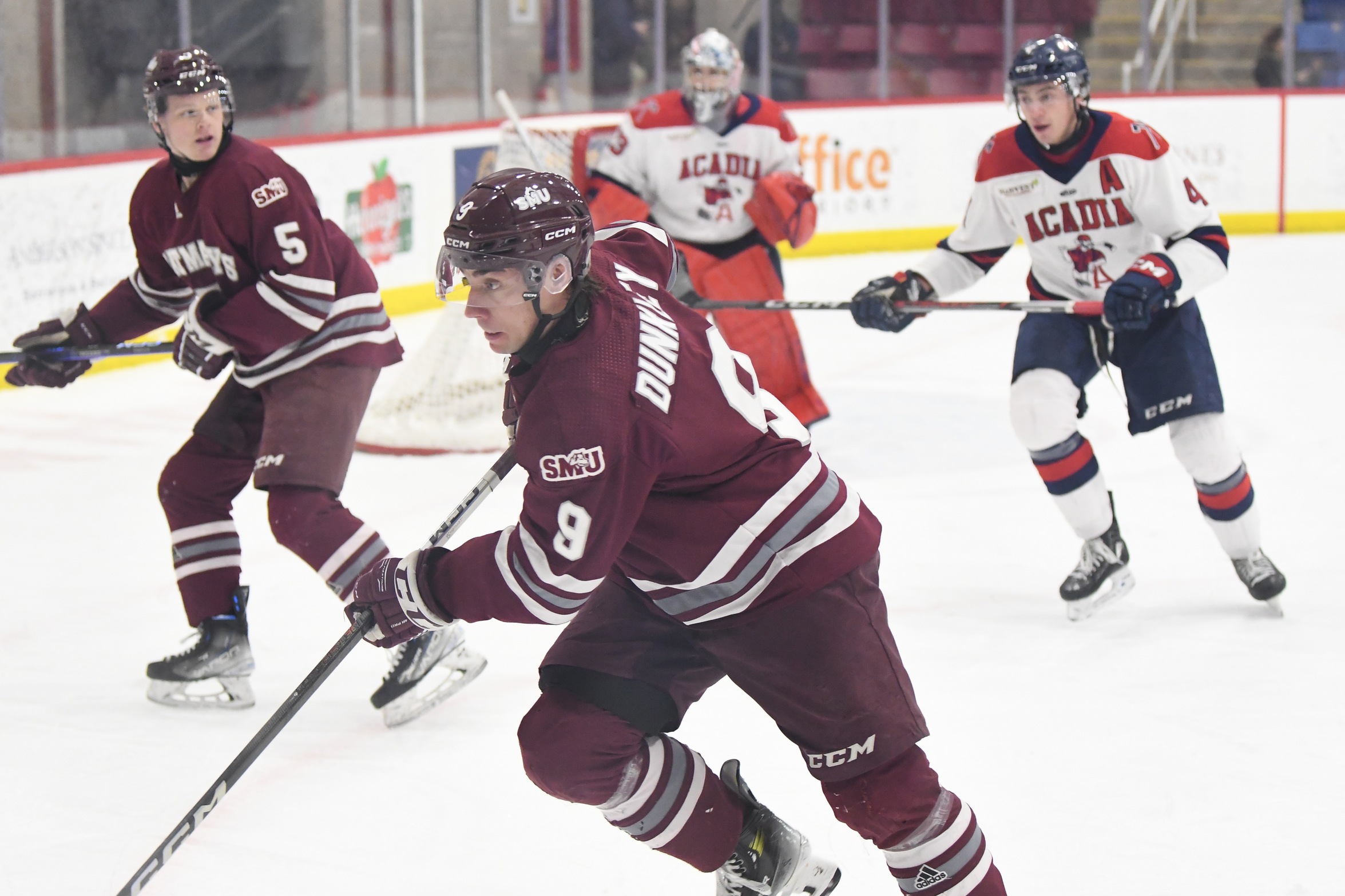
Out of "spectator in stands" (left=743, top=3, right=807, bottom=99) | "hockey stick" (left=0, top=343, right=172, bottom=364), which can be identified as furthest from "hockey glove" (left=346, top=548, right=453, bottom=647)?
"spectator in stands" (left=743, top=3, right=807, bottom=99)


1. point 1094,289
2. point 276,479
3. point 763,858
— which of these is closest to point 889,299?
point 1094,289

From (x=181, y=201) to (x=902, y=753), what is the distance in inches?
61.7

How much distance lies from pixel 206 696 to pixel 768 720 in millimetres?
998

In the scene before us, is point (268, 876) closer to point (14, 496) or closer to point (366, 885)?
point (366, 885)

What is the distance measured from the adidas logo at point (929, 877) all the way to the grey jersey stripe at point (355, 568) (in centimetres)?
114

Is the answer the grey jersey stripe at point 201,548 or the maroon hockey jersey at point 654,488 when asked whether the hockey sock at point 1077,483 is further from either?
the grey jersey stripe at point 201,548

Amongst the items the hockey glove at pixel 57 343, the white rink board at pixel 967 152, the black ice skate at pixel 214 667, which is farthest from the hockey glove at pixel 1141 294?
the white rink board at pixel 967 152

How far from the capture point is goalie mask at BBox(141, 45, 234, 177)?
2.56 m

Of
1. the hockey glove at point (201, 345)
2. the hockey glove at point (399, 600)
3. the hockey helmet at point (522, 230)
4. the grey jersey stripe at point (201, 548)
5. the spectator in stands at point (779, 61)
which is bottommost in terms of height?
the grey jersey stripe at point (201, 548)

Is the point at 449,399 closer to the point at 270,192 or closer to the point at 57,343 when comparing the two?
the point at 57,343

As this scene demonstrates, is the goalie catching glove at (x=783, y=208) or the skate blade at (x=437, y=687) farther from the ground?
the goalie catching glove at (x=783, y=208)

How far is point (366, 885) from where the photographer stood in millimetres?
2166

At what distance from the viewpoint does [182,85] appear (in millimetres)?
2561

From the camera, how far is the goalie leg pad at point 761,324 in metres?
4.43
